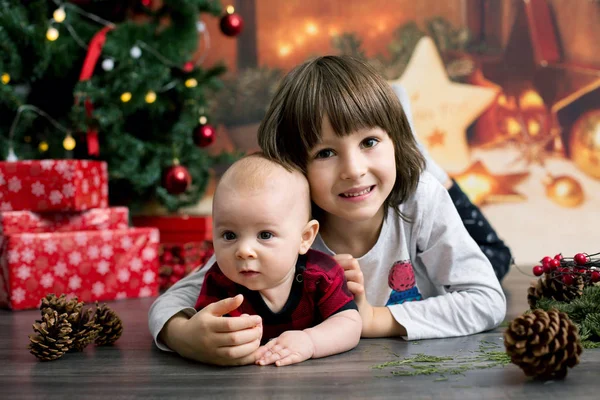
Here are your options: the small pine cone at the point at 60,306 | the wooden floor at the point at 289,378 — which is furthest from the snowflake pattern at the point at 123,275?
the small pine cone at the point at 60,306

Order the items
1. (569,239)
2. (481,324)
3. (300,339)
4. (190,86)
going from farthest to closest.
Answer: (569,239), (190,86), (481,324), (300,339)

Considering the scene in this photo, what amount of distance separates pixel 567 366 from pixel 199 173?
2214 mm

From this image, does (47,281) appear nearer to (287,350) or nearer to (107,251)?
(107,251)

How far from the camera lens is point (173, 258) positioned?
266 centimetres

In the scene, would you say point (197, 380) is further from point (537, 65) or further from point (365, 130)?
point (537, 65)

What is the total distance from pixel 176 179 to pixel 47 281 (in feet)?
2.39

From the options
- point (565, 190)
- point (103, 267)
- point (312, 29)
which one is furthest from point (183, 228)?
point (565, 190)

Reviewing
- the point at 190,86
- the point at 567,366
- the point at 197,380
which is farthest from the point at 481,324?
the point at 190,86

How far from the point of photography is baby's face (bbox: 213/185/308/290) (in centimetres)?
121

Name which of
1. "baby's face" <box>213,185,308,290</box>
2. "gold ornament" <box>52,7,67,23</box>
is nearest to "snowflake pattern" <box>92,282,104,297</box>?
"gold ornament" <box>52,7,67,23</box>

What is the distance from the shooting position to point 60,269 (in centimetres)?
219

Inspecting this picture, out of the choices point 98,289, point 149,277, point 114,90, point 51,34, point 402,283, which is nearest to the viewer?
point 402,283

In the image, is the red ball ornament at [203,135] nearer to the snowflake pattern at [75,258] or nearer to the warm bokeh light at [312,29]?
the snowflake pattern at [75,258]

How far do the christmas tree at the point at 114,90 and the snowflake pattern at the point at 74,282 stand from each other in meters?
0.49
